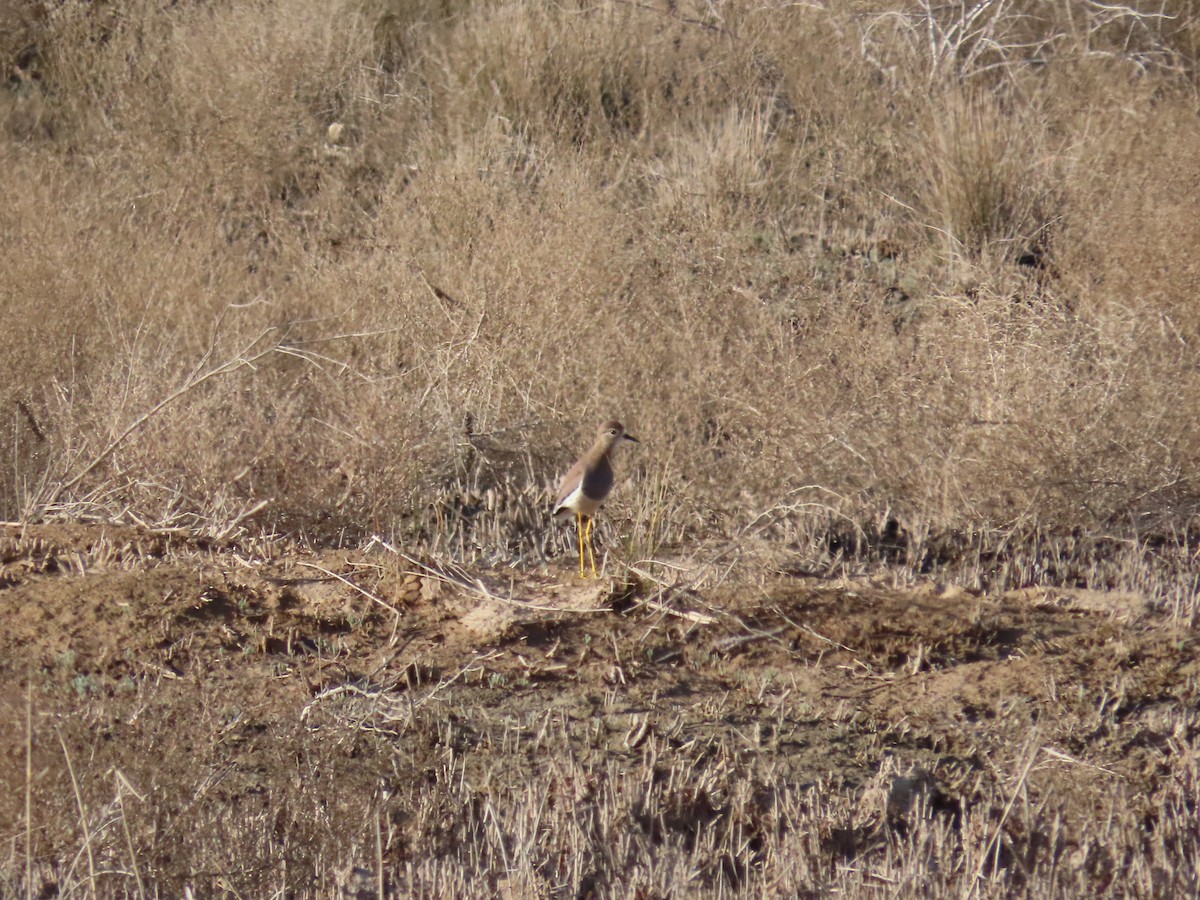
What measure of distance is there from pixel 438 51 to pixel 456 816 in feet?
26.7

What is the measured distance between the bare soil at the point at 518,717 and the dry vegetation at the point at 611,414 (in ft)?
0.05

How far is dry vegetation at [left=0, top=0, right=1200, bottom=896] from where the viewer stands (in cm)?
354

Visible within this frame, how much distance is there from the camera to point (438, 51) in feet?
34.7

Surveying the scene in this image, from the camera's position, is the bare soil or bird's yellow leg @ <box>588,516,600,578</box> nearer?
the bare soil

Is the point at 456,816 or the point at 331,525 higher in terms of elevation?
the point at 456,816

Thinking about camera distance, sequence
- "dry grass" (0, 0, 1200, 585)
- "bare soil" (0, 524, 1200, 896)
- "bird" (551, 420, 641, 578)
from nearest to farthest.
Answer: "bare soil" (0, 524, 1200, 896), "bird" (551, 420, 641, 578), "dry grass" (0, 0, 1200, 585)

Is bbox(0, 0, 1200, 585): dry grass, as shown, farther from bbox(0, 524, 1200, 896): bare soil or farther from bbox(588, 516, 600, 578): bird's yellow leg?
bbox(0, 524, 1200, 896): bare soil

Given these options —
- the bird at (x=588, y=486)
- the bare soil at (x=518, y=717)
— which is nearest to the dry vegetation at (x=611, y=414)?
the bare soil at (x=518, y=717)

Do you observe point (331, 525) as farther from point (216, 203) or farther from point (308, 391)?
point (216, 203)

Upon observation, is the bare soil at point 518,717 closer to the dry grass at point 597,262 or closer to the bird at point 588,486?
the bird at point 588,486

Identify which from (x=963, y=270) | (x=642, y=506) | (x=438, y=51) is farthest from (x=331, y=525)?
(x=438, y=51)

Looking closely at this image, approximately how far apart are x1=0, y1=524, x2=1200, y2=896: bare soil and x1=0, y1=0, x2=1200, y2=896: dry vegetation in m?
0.02

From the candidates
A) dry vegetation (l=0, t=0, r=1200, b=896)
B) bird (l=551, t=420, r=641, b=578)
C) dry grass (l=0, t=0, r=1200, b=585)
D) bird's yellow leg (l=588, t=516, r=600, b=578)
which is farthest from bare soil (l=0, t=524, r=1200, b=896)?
dry grass (l=0, t=0, r=1200, b=585)

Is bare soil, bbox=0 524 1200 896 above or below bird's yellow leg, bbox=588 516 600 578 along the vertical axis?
above
